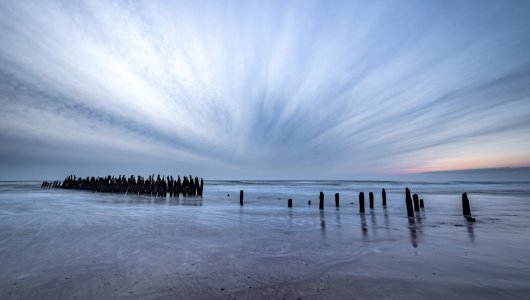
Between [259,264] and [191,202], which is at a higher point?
[191,202]

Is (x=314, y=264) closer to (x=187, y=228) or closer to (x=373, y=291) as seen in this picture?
(x=373, y=291)

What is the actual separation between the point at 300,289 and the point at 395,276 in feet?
6.71

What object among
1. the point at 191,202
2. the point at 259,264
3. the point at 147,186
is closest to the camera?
the point at 259,264

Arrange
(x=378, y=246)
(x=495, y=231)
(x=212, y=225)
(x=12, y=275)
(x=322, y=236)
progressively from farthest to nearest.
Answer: (x=212, y=225) → (x=495, y=231) → (x=322, y=236) → (x=378, y=246) → (x=12, y=275)

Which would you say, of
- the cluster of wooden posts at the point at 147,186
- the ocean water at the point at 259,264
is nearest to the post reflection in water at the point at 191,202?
the cluster of wooden posts at the point at 147,186

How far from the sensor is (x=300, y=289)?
4258mm

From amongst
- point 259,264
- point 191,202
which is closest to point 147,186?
point 191,202

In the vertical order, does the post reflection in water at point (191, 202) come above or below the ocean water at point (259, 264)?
above

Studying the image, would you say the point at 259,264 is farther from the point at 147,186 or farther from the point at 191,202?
the point at 147,186

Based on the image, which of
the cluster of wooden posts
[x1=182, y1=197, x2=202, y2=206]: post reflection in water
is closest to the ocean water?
[x1=182, y1=197, x2=202, y2=206]: post reflection in water

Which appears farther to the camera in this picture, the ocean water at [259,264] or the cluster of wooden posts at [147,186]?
the cluster of wooden posts at [147,186]

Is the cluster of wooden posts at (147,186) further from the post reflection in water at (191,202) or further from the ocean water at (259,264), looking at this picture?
the ocean water at (259,264)

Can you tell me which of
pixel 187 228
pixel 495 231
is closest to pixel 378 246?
pixel 495 231

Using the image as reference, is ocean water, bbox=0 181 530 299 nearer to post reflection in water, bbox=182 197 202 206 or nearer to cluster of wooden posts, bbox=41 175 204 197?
post reflection in water, bbox=182 197 202 206
